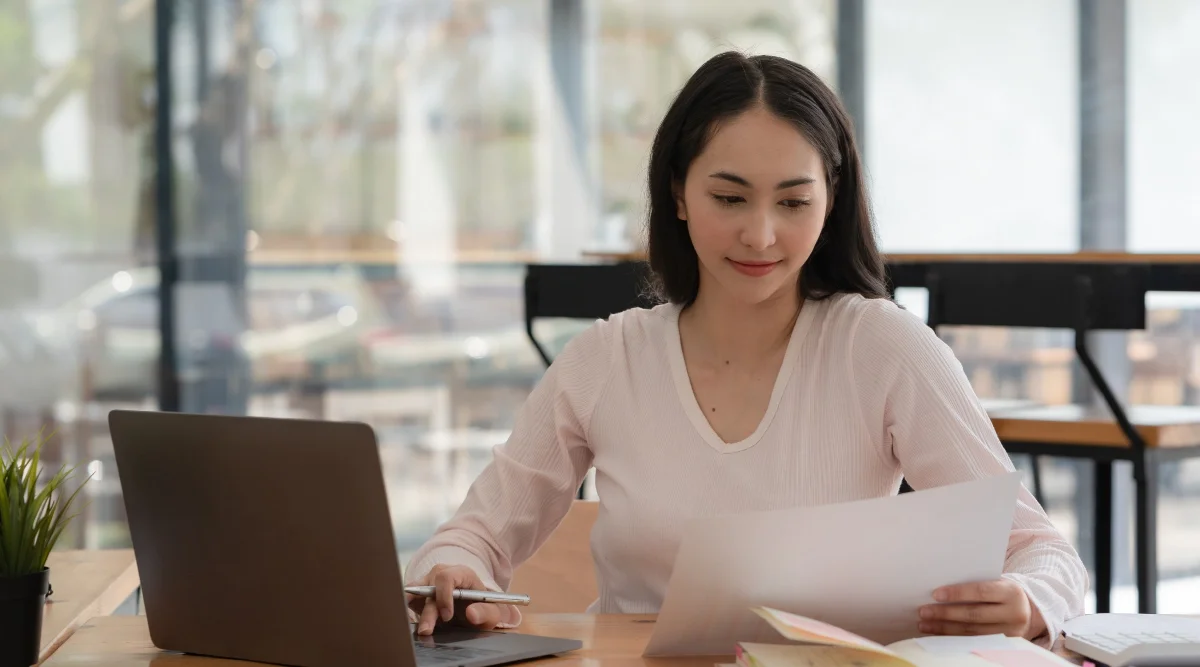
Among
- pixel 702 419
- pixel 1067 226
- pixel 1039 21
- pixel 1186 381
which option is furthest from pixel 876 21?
pixel 702 419

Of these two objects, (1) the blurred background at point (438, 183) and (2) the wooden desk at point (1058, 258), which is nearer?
(2) the wooden desk at point (1058, 258)

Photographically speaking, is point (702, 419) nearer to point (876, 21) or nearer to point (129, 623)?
point (129, 623)

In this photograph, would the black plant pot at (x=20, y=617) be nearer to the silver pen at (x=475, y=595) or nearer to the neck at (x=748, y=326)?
the silver pen at (x=475, y=595)

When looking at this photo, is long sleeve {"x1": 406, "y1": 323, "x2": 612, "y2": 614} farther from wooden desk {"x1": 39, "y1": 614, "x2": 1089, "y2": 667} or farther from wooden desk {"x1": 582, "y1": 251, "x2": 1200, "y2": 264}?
wooden desk {"x1": 582, "y1": 251, "x2": 1200, "y2": 264}

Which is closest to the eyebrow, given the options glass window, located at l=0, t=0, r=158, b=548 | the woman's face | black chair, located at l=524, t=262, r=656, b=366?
the woman's face

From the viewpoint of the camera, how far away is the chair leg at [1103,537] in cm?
256

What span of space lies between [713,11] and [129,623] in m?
3.41

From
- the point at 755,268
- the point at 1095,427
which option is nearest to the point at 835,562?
the point at 755,268

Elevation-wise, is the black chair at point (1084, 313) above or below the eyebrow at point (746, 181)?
below

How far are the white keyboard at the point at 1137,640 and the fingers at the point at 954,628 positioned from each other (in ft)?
0.24

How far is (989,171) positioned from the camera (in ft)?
13.6

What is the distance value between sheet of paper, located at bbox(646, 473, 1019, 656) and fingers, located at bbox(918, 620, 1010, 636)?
→ 15 mm

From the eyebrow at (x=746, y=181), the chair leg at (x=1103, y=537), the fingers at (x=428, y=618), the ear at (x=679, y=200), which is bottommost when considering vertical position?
the chair leg at (x=1103, y=537)

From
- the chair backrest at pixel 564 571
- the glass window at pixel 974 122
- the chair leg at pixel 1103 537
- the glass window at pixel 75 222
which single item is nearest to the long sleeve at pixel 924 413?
the chair backrest at pixel 564 571
